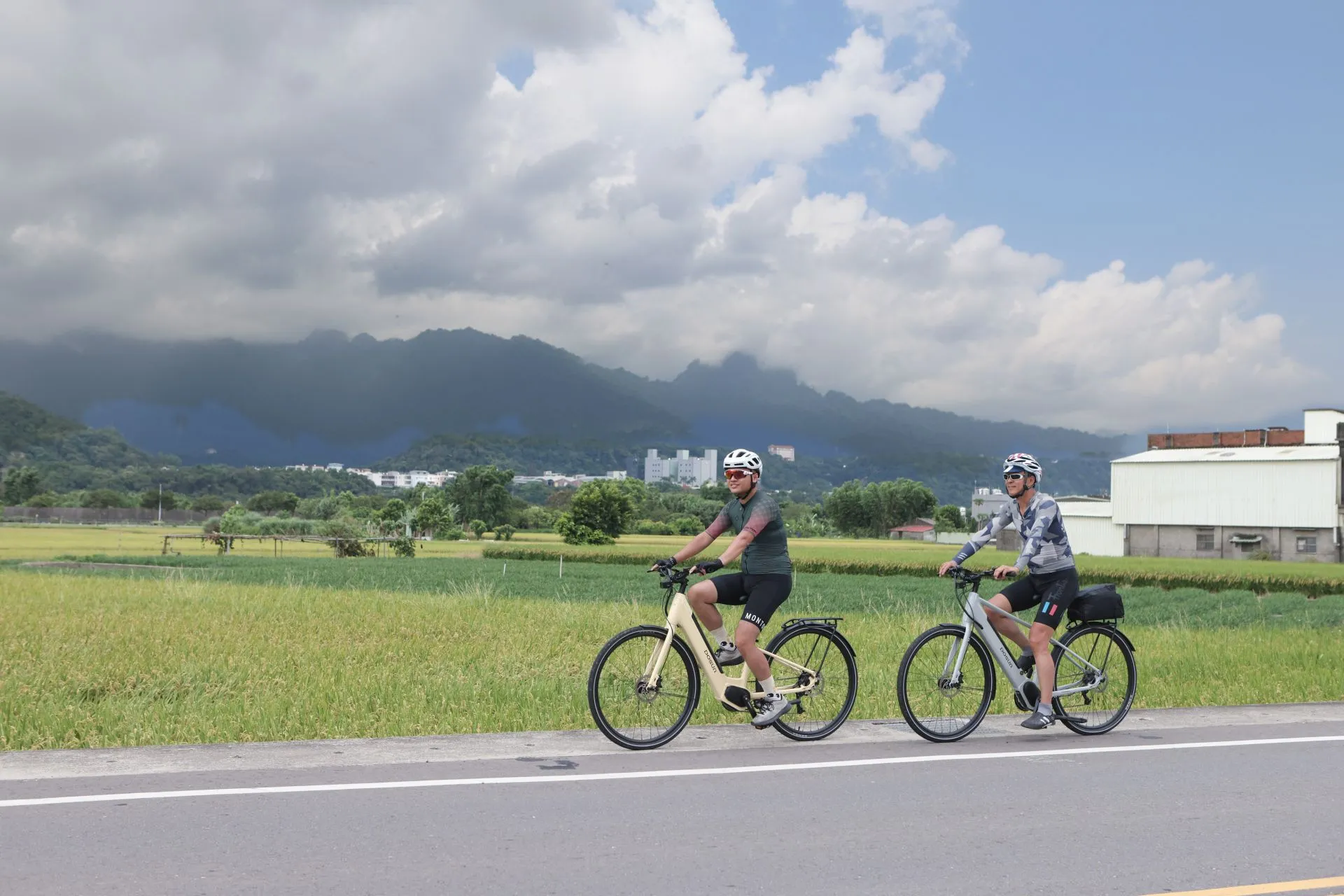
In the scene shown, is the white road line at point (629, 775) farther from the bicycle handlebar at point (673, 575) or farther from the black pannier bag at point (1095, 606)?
the bicycle handlebar at point (673, 575)

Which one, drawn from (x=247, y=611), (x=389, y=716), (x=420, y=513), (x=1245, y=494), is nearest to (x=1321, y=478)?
(x=1245, y=494)

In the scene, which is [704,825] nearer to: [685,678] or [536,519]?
[685,678]

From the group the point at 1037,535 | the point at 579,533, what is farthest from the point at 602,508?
the point at 1037,535

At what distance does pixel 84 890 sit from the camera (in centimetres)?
560

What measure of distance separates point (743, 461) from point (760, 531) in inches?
22.2

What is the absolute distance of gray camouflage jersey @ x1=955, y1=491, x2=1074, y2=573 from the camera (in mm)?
10328

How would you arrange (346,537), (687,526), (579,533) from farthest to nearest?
1. (687,526)
2. (579,533)
3. (346,537)

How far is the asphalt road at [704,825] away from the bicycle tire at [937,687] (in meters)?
0.45

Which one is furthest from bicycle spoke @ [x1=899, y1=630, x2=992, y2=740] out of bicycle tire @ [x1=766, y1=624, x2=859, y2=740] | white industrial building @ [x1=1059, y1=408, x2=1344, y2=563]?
white industrial building @ [x1=1059, y1=408, x2=1344, y2=563]

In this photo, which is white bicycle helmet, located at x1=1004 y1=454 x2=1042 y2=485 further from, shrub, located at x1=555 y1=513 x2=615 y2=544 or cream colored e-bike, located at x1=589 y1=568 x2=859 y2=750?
shrub, located at x1=555 y1=513 x2=615 y2=544

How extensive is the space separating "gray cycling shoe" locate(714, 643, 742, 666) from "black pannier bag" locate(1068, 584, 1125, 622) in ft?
9.92

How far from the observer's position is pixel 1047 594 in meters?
10.5

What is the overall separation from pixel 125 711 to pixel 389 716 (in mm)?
2361

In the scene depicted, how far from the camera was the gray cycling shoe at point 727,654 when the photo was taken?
32.2ft
